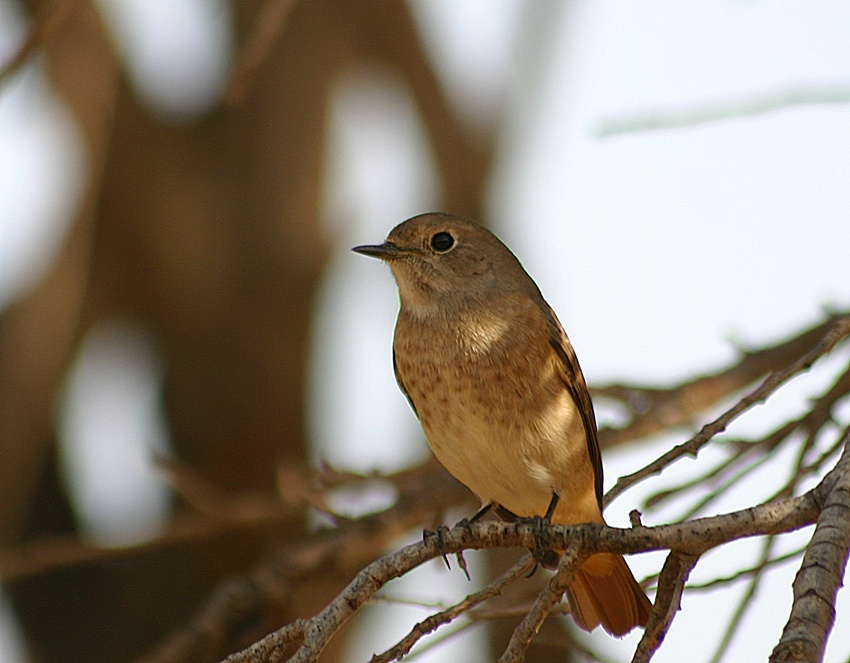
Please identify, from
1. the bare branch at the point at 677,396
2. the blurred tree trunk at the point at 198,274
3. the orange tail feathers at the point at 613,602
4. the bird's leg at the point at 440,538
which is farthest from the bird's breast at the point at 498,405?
the blurred tree trunk at the point at 198,274

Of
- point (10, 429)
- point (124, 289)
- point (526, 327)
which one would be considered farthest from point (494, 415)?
point (124, 289)

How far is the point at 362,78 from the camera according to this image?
7.86 metres

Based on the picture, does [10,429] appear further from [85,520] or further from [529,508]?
[529,508]

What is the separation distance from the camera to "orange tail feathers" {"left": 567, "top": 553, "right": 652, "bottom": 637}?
13.4ft

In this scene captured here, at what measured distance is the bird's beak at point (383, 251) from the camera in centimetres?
448

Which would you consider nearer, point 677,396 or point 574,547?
point 574,547

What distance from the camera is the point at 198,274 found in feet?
25.3

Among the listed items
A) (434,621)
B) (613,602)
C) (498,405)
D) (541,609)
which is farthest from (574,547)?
(613,602)

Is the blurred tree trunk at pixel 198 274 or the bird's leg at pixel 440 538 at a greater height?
the blurred tree trunk at pixel 198 274

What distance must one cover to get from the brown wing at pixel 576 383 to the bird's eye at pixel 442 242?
1.78ft

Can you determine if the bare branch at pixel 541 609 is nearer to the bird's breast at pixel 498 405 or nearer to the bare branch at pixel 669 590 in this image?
the bare branch at pixel 669 590

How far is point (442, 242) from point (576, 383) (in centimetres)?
81

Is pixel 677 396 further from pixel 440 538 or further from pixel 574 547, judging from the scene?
pixel 574 547

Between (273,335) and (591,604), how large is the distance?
387 centimetres
